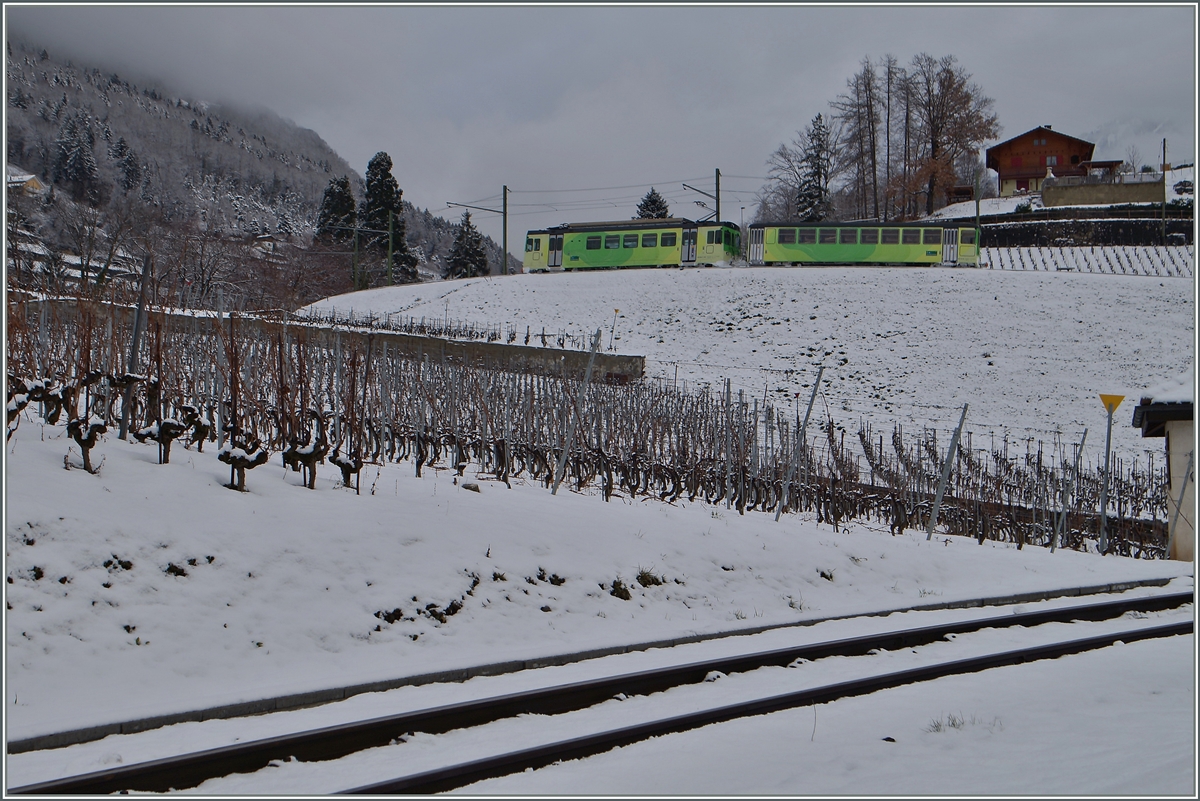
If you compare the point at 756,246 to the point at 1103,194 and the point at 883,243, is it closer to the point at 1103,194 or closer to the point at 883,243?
the point at 883,243

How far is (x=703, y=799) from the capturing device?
12.4 feet

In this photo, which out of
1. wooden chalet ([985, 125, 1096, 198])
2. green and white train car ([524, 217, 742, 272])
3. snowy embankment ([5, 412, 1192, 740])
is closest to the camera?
snowy embankment ([5, 412, 1192, 740])

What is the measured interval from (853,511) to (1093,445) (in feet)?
48.7

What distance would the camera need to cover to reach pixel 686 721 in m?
4.89

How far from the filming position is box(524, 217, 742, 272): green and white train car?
47.7m

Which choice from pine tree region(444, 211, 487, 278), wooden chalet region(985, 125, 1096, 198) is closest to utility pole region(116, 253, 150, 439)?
pine tree region(444, 211, 487, 278)

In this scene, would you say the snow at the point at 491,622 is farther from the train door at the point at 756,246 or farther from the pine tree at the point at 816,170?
the pine tree at the point at 816,170

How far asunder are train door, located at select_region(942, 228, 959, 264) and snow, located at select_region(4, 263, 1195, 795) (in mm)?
35398

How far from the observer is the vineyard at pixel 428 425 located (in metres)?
8.25

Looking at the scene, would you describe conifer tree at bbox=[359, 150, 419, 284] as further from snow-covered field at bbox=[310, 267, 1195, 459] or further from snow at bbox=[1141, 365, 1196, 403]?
snow at bbox=[1141, 365, 1196, 403]

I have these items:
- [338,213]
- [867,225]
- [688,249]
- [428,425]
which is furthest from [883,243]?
[338,213]

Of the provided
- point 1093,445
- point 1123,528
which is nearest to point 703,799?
point 1123,528

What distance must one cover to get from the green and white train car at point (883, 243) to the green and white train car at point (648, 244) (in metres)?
3.67

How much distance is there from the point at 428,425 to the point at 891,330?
27.9 m
